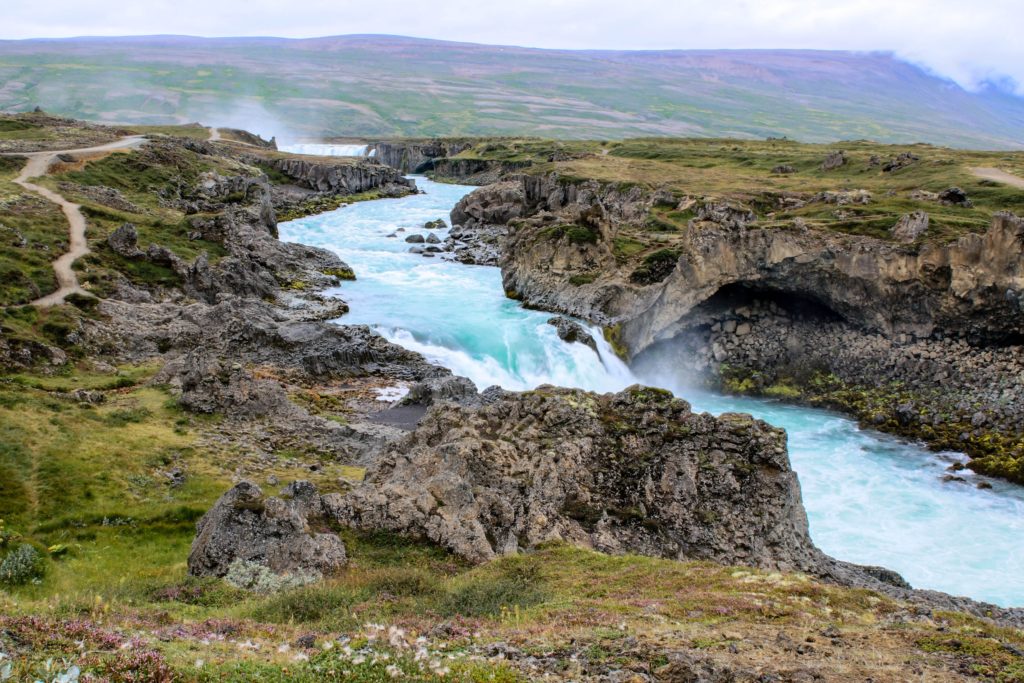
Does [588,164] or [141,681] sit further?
[588,164]

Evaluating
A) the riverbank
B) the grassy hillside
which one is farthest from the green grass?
the grassy hillside

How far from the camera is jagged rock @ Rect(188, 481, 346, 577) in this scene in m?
15.7

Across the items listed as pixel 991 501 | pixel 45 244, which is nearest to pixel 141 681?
pixel 991 501

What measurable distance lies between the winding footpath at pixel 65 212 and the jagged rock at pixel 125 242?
5.78 feet

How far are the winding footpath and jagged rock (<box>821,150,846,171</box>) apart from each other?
93068 millimetres

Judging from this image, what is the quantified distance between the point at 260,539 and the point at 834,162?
102m

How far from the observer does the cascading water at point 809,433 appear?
2813cm

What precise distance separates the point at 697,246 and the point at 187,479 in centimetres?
3639

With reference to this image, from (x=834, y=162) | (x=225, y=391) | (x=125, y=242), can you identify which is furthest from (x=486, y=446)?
(x=834, y=162)

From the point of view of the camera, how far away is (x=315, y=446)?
2859cm

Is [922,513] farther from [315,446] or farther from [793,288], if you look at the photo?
[315,446]

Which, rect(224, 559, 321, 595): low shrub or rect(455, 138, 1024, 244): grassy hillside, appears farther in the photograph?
rect(455, 138, 1024, 244): grassy hillside

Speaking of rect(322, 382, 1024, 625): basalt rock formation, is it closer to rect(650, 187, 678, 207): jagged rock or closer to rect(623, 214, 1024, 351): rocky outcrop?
rect(623, 214, 1024, 351): rocky outcrop

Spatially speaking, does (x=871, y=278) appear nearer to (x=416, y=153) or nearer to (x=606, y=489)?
(x=606, y=489)
